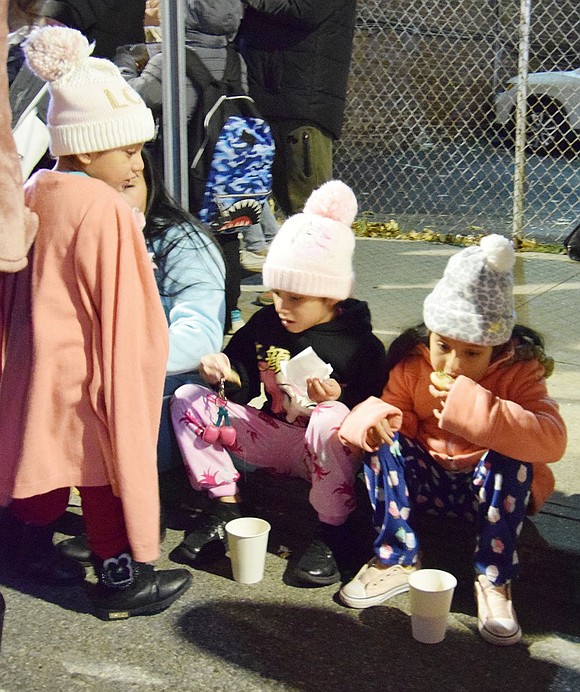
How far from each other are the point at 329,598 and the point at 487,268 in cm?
105

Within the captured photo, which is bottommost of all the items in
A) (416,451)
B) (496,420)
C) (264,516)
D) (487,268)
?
(264,516)

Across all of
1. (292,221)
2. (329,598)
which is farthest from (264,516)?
(292,221)

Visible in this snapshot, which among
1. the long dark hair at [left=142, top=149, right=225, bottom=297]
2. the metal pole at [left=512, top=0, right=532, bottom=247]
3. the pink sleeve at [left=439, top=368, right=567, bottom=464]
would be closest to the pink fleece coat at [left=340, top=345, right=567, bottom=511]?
the pink sleeve at [left=439, top=368, right=567, bottom=464]

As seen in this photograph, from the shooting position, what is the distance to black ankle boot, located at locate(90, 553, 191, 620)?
2764 mm

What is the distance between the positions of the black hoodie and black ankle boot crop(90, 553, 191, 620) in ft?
2.19

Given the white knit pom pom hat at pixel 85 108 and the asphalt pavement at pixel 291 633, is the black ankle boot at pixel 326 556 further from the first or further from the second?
the white knit pom pom hat at pixel 85 108

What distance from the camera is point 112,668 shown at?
2535 millimetres

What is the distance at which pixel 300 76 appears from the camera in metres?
5.11

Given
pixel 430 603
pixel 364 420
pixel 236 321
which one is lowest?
pixel 236 321

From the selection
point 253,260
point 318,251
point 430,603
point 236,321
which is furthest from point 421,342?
point 253,260

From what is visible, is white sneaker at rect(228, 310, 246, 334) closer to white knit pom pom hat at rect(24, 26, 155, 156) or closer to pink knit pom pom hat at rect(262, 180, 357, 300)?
pink knit pom pom hat at rect(262, 180, 357, 300)

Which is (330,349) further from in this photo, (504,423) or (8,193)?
(8,193)

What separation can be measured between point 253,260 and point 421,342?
12.0 feet

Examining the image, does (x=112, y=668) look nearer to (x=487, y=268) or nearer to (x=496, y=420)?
(x=496, y=420)
